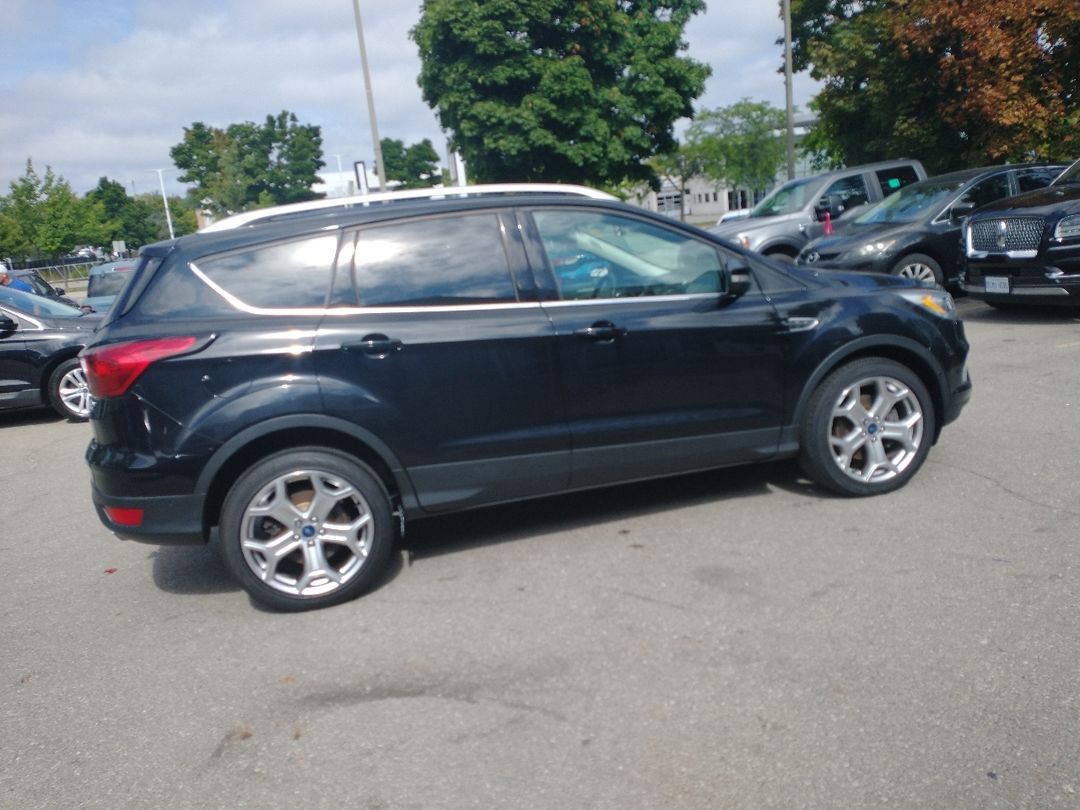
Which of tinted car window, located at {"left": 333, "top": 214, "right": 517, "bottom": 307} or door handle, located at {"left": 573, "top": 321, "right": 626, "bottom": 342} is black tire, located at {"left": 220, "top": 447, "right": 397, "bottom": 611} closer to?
tinted car window, located at {"left": 333, "top": 214, "right": 517, "bottom": 307}

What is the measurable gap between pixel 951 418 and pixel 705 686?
8.93 feet

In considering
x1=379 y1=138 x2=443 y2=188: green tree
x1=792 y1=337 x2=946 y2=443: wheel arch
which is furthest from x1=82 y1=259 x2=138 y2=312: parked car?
x1=379 y1=138 x2=443 y2=188: green tree

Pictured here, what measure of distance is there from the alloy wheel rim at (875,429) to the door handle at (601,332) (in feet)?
4.27

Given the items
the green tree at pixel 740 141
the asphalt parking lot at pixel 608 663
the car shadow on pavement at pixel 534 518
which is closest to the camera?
the asphalt parking lot at pixel 608 663

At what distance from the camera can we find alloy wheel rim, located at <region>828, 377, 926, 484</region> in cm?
508

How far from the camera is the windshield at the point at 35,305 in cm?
1042

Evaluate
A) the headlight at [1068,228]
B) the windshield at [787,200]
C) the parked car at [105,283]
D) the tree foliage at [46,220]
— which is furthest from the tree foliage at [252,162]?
the headlight at [1068,228]

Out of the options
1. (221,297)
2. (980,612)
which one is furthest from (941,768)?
(221,297)

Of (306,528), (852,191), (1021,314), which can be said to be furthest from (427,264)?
(852,191)

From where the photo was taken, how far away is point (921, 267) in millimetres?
11461

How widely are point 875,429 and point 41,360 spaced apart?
872cm

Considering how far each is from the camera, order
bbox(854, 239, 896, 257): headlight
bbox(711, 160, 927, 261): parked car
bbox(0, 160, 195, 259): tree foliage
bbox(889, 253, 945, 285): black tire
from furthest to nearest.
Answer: bbox(0, 160, 195, 259): tree foliage → bbox(711, 160, 927, 261): parked car → bbox(889, 253, 945, 285): black tire → bbox(854, 239, 896, 257): headlight

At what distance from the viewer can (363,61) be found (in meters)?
24.2

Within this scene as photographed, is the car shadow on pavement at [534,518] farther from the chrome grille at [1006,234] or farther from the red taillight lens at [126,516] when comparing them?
the chrome grille at [1006,234]
